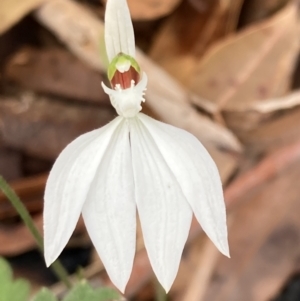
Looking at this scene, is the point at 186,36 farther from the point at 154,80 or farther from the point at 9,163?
the point at 9,163

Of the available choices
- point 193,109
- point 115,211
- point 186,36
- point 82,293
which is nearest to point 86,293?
point 82,293

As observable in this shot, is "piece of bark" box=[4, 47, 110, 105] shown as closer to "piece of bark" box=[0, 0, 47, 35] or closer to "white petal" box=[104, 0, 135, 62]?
"piece of bark" box=[0, 0, 47, 35]

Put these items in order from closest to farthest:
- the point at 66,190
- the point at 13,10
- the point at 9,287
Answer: the point at 66,190 → the point at 9,287 → the point at 13,10

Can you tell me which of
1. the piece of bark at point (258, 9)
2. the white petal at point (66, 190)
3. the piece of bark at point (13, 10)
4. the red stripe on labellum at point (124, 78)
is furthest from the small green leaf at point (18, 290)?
the piece of bark at point (258, 9)

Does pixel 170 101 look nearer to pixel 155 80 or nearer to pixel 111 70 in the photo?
pixel 155 80

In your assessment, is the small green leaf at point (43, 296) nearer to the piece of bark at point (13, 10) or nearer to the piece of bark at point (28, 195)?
the piece of bark at point (28, 195)
